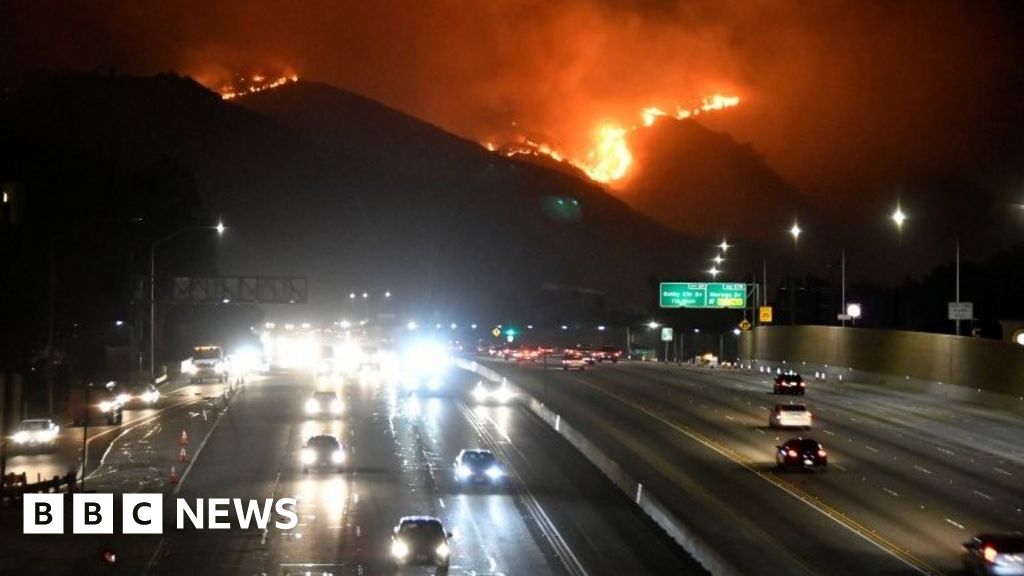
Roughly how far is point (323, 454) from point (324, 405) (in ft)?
77.1

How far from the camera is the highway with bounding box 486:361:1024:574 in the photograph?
3641cm

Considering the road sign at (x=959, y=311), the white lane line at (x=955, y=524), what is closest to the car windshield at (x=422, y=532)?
the white lane line at (x=955, y=524)

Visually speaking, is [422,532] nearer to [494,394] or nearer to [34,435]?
[34,435]

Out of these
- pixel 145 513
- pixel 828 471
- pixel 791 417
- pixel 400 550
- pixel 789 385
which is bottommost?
pixel 828 471

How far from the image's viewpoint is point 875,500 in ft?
146

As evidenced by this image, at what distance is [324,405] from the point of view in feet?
247

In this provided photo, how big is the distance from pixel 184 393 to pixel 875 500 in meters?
60.6

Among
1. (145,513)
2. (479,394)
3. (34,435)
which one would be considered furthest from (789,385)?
(145,513)

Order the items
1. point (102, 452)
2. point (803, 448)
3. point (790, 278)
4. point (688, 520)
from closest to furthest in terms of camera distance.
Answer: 1. point (688, 520)
2. point (803, 448)
3. point (102, 452)
4. point (790, 278)

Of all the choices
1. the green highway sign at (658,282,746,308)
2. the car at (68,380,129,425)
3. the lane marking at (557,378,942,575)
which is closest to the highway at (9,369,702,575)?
the car at (68,380,129,425)

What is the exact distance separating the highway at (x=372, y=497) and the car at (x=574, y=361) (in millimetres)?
39607

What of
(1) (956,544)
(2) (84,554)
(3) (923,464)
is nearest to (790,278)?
(3) (923,464)

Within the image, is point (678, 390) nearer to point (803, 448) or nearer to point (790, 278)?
point (803, 448)

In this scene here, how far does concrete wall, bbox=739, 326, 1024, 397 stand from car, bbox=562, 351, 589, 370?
1885cm
